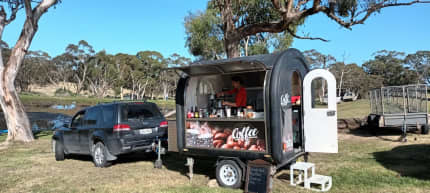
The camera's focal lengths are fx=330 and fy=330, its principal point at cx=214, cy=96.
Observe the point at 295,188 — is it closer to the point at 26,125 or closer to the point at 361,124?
the point at 361,124

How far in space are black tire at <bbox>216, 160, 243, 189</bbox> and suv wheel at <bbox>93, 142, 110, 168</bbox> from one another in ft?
11.8

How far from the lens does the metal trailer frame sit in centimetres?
1141

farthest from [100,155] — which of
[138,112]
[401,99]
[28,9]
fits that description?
[401,99]

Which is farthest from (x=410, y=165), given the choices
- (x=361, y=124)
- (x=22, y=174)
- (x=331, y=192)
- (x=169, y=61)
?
(x=169, y=61)

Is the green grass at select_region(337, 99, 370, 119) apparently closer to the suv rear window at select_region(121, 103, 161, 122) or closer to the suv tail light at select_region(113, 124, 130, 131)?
the suv rear window at select_region(121, 103, 161, 122)

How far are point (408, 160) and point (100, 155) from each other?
771cm

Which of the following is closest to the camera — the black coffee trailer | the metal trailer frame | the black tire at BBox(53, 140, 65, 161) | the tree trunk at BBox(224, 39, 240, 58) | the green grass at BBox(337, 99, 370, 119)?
the black coffee trailer

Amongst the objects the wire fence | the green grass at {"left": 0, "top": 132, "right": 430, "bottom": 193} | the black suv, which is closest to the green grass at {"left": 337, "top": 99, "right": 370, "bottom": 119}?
the wire fence

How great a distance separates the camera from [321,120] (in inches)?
260

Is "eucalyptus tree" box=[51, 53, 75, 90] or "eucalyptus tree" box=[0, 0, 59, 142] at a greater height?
"eucalyptus tree" box=[51, 53, 75, 90]

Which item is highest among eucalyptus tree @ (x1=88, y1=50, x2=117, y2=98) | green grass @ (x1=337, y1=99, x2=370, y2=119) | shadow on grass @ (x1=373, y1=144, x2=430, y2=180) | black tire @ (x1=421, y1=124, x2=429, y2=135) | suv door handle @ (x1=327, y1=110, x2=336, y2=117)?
eucalyptus tree @ (x1=88, y1=50, x2=117, y2=98)

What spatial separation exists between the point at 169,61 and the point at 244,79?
60382 mm

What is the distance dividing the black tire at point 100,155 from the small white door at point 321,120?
16.7ft

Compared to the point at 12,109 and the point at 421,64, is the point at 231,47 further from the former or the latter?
the point at 421,64
